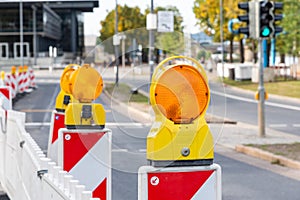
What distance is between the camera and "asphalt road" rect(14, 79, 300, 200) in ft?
18.9

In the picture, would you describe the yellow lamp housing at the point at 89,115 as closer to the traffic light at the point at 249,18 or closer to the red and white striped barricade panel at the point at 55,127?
the red and white striped barricade panel at the point at 55,127

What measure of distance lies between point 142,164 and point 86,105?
2.12 meters

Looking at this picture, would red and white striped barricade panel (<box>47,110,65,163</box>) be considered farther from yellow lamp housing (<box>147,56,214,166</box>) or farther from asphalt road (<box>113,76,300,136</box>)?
yellow lamp housing (<box>147,56,214,166</box>)

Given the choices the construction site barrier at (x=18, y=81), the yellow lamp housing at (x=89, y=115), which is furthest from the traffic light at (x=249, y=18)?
the construction site barrier at (x=18, y=81)

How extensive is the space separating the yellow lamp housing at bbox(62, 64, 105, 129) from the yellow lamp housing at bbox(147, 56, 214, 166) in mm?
1952

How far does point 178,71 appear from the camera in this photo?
5371mm

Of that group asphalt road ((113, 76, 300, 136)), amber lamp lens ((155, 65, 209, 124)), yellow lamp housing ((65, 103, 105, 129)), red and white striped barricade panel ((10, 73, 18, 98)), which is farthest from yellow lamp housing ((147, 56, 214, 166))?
red and white striped barricade panel ((10, 73, 18, 98))

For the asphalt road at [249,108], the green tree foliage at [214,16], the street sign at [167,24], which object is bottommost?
the asphalt road at [249,108]

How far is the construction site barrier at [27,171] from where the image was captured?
18.0ft

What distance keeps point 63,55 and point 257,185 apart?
88.0 metres

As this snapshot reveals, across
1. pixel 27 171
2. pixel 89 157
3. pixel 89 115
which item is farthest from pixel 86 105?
pixel 27 171

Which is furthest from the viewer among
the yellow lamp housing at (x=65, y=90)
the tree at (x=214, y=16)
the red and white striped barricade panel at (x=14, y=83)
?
the tree at (x=214, y=16)

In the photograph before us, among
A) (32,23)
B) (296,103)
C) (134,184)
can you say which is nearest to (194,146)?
(134,184)

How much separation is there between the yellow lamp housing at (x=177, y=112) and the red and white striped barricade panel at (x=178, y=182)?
0.07 meters
